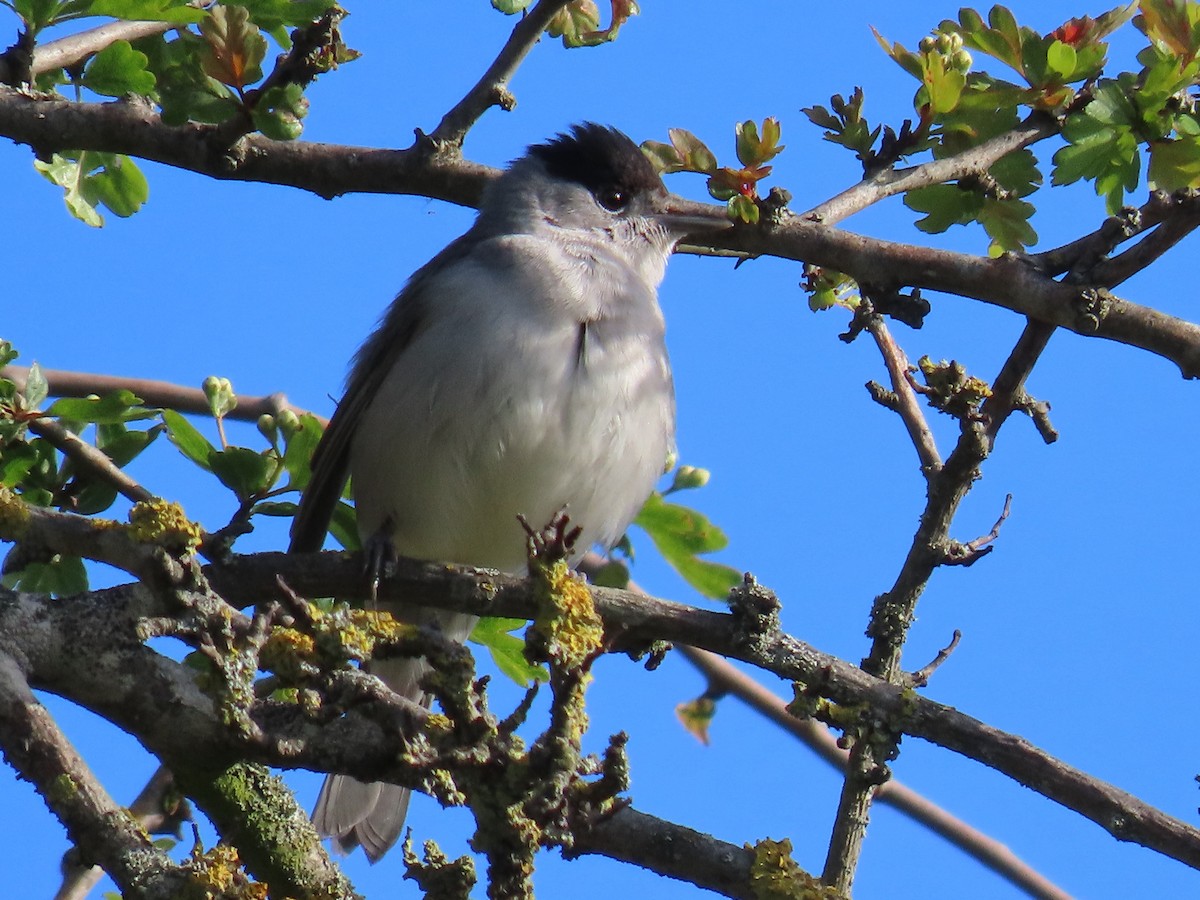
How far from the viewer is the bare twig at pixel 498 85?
146 inches

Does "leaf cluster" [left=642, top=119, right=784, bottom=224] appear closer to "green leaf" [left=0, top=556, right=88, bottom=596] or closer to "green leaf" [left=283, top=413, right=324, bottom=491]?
"green leaf" [left=283, top=413, right=324, bottom=491]

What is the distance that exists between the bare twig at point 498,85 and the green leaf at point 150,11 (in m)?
0.65

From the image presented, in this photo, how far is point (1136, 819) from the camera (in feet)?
8.21

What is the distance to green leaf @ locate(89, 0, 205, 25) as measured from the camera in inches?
131

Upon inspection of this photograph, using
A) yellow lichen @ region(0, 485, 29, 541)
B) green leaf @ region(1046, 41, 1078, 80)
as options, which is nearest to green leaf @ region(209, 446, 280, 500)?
yellow lichen @ region(0, 485, 29, 541)

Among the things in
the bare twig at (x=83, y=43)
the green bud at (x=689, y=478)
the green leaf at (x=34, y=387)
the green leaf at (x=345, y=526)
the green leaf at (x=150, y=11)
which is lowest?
the green leaf at (x=34, y=387)

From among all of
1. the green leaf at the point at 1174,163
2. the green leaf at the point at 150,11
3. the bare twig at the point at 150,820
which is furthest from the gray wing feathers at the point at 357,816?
the green leaf at the point at 1174,163

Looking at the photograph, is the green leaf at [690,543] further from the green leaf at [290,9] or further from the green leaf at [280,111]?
the green leaf at [290,9]

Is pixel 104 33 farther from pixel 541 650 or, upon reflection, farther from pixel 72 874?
pixel 541 650

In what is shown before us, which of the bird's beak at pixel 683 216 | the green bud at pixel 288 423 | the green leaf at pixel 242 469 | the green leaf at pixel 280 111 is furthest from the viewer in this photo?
the bird's beak at pixel 683 216

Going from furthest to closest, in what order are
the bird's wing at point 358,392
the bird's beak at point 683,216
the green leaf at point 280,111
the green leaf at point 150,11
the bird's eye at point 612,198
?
1. the bird's eye at point 612,198
2. the bird's beak at point 683,216
3. the bird's wing at point 358,392
4. the green leaf at point 280,111
5. the green leaf at point 150,11

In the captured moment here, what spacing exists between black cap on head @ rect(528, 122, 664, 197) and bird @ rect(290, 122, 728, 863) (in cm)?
53

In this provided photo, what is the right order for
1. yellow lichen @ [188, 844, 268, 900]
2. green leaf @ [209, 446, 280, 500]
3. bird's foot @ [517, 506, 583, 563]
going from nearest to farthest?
1. yellow lichen @ [188, 844, 268, 900]
2. bird's foot @ [517, 506, 583, 563]
3. green leaf @ [209, 446, 280, 500]

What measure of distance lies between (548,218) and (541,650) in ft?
10.8
